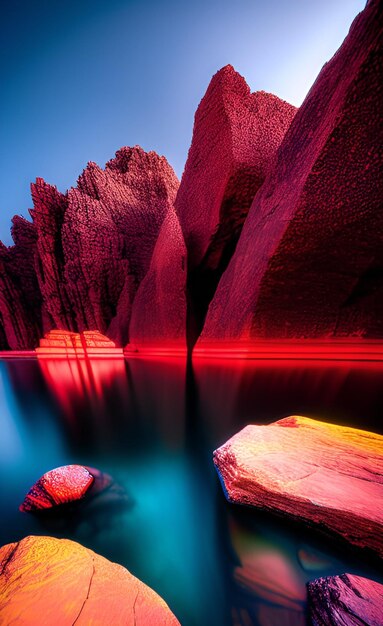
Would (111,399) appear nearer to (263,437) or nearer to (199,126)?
(263,437)

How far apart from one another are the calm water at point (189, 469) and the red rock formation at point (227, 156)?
2.09 m

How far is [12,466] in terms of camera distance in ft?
4.78

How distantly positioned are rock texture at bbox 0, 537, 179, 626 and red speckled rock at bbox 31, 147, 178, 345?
16.7ft

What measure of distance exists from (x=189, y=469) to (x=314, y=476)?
2.45ft

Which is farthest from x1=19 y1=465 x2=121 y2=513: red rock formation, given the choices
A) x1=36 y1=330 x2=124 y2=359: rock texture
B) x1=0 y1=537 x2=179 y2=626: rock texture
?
x1=36 y1=330 x2=124 y2=359: rock texture

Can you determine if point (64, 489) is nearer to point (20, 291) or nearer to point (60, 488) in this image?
point (60, 488)

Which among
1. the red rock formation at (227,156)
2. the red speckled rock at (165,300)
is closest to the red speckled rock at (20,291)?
the red speckled rock at (165,300)

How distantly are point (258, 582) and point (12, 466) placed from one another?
1720 mm

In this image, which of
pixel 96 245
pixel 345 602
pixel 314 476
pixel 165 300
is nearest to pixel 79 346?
pixel 96 245

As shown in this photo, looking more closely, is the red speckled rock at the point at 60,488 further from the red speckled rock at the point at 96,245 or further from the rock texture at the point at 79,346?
the red speckled rock at the point at 96,245

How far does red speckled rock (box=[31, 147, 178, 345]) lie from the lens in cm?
582

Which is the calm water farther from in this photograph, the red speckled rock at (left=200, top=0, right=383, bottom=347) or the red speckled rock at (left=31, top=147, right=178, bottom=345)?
the red speckled rock at (left=31, top=147, right=178, bottom=345)

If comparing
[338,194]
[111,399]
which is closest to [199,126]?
[338,194]

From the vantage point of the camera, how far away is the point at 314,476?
989 millimetres
